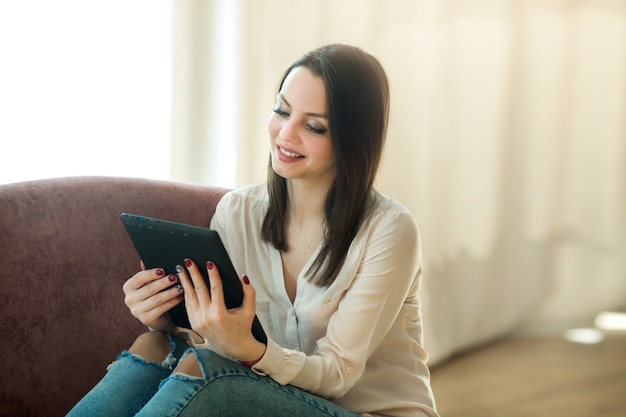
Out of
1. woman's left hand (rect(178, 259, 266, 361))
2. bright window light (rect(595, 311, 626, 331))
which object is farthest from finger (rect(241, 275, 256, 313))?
bright window light (rect(595, 311, 626, 331))

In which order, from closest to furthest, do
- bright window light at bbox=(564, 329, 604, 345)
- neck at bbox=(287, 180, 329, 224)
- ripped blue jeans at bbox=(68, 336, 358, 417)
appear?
ripped blue jeans at bbox=(68, 336, 358, 417) < neck at bbox=(287, 180, 329, 224) < bright window light at bbox=(564, 329, 604, 345)

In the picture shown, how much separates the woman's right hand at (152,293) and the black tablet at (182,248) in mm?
17

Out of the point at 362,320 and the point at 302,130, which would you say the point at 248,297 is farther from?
the point at 302,130

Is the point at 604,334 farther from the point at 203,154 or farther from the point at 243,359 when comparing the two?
the point at 243,359

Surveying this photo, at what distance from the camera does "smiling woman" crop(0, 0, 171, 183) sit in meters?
1.78

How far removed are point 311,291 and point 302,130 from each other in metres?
0.30

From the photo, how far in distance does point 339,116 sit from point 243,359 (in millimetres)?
466

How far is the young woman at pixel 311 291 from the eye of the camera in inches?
49.0

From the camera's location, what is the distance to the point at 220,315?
1.23 metres

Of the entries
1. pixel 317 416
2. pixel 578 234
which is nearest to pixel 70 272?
pixel 317 416

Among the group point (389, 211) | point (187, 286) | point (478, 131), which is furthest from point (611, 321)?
point (187, 286)

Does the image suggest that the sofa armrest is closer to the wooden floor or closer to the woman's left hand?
the woman's left hand

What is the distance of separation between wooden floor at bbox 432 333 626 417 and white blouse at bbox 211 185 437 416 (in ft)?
3.75

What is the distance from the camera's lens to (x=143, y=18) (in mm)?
1955
